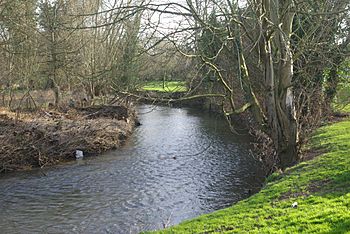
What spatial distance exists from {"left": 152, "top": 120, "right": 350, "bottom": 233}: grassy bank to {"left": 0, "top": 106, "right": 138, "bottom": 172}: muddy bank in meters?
10.3

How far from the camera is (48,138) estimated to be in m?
17.2

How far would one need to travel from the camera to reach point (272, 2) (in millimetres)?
9977

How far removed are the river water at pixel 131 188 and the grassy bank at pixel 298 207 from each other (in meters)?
2.30

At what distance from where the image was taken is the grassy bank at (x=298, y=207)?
6.03m

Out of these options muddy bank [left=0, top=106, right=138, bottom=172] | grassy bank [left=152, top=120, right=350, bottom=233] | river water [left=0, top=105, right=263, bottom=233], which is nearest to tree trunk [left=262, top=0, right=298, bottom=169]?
grassy bank [left=152, top=120, right=350, bottom=233]

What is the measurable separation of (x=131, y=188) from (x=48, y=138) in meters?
5.86

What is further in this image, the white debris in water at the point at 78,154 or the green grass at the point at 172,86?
the white debris in water at the point at 78,154

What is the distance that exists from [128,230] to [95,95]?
23556mm

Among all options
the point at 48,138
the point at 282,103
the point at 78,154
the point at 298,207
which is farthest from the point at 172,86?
the point at 298,207

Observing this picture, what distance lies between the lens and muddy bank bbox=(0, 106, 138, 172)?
1611cm

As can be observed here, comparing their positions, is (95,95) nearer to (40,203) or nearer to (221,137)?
(221,137)

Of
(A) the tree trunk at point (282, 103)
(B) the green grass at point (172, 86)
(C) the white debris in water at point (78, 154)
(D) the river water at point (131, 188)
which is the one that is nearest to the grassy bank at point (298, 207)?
(A) the tree trunk at point (282, 103)

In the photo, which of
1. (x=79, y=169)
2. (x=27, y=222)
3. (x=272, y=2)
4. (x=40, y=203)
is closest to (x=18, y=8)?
(x=79, y=169)

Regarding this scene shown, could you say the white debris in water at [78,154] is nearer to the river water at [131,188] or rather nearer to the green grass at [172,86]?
the river water at [131,188]
